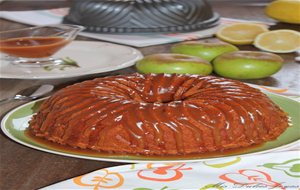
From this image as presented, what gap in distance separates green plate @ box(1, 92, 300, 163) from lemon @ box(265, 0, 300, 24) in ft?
3.77

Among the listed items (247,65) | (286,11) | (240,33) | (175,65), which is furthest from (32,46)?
(286,11)

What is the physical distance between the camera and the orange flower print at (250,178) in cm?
92

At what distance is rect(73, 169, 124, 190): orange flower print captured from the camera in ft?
3.04

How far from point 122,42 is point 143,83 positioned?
94cm

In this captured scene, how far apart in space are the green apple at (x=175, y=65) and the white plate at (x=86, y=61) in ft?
0.31

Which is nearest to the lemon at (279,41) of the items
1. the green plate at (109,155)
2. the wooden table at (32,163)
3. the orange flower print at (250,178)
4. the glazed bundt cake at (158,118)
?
the wooden table at (32,163)

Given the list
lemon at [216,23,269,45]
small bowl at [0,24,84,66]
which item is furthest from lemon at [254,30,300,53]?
small bowl at [0,24,84,66]

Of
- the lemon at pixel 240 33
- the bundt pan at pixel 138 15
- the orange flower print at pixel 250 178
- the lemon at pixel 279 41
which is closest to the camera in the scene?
the orange flower print at pixel 250 178

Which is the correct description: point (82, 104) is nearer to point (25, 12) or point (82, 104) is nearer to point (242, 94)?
point (242, 94)

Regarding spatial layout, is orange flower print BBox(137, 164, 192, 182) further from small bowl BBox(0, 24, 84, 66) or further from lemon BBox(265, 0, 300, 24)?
lemon BBox(265, 0, 300, 24)

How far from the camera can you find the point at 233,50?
72.0 inches

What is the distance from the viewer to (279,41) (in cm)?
204

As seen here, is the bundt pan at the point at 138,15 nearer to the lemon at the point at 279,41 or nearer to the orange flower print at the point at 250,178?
the lemon at the point at 279,41

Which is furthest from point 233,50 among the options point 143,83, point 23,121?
point 23,121
